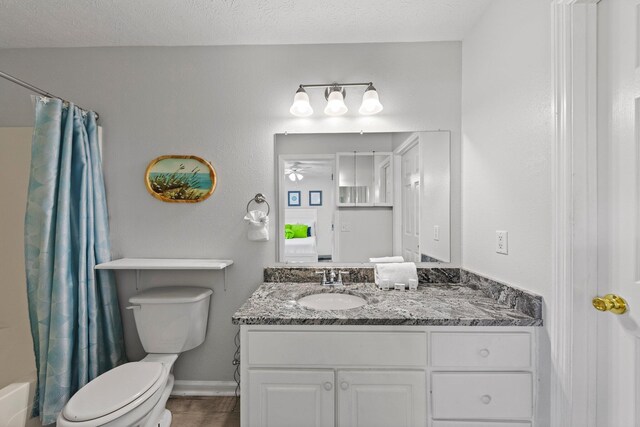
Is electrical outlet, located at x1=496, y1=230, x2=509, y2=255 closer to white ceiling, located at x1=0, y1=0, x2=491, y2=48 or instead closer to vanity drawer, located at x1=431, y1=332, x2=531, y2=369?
vanity drawer, located at x1=431, y1=332, x2=531, y2=369

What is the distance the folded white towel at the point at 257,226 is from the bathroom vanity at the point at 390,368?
594 mm

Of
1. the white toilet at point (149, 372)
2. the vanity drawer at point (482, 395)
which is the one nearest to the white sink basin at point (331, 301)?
the vanity drawer at point (482, 395)

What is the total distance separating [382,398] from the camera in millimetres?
1223

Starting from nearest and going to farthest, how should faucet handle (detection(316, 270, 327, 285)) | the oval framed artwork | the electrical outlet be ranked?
1. the electrical outlet
2. faucet handle (detection(316, 270, 327, 285))
3. the oval framed artwork

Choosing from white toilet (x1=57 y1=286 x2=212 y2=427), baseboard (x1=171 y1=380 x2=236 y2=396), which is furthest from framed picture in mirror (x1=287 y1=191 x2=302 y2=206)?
baseboard (x1=171 y1=380 x2=236 y2=396)

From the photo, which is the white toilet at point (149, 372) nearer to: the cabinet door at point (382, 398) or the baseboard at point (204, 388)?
the baseboard at point (204, 388)

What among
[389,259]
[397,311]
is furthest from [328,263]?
[397,311]

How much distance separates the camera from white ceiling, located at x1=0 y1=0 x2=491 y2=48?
151 cm

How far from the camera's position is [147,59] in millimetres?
1854

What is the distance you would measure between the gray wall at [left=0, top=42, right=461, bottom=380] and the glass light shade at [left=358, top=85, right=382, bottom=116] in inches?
4.8

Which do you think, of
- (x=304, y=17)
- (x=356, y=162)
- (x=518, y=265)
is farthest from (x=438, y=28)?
(x=518, y=265)

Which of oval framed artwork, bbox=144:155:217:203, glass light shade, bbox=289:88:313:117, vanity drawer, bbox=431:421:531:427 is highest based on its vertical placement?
glass light shade, bbox=289:88:313:117

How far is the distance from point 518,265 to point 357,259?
2.74 feet

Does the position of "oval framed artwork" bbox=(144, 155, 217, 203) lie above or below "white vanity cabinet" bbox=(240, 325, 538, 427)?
above
